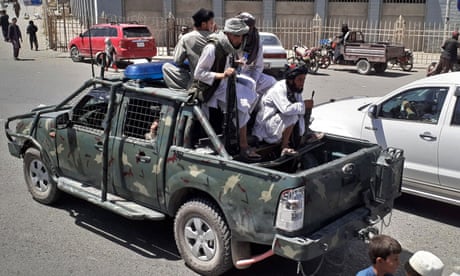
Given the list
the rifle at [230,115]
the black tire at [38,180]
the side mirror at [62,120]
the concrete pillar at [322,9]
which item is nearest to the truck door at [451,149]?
the rifle at [230,115]

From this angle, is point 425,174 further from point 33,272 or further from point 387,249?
point 33,272

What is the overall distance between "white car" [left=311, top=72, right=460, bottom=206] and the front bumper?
1.84 m

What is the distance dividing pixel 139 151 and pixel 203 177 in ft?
2.96

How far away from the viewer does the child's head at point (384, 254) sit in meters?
3.29

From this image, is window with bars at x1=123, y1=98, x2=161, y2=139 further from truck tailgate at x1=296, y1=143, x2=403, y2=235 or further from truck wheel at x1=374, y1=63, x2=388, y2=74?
truck wheel at x1=374, y1=63, x2=388, y2=74

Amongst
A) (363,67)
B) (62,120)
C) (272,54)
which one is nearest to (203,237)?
(62,120)

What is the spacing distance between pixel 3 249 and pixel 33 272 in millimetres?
667

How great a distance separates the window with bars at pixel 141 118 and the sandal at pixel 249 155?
90 cm

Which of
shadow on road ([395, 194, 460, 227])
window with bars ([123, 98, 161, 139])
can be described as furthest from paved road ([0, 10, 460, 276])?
window with bars ([123, 98, 161, 139])

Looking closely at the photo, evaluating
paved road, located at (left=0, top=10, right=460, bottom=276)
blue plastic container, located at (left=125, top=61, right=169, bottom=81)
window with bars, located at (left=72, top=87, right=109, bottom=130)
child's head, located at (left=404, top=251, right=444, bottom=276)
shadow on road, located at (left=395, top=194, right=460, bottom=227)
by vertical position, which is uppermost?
blue plastic container, located at (left=125, top=61, right=169, bottom=81)

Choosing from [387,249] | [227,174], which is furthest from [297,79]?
[387,249]

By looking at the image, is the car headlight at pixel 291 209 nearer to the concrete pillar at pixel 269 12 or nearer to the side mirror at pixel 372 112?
the side mirror at pixel 372 112

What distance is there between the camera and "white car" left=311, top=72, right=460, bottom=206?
5957mm

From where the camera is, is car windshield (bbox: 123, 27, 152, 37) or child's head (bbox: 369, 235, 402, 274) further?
car windshield (bbox: 123, 27, 152, 37)
